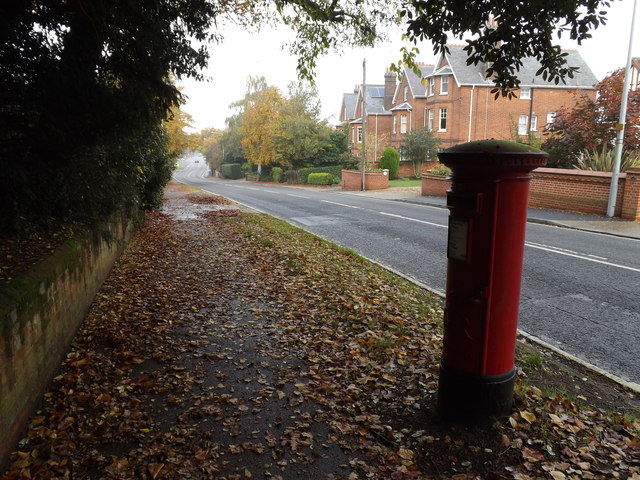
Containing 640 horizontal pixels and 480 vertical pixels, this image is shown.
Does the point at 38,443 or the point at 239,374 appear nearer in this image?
the point at 38,443

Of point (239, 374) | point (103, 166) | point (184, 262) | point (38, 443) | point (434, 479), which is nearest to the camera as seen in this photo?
point (434, 479)

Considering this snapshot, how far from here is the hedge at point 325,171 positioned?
1581 inches

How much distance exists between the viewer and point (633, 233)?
1224cm

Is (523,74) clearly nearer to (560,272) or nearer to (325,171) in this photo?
(325,171)

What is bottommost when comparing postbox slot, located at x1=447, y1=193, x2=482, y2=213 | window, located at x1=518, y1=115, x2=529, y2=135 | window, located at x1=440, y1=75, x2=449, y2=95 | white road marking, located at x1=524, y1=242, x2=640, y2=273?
white road marking, located at x1=524, y1=242, x2=640, y2=273

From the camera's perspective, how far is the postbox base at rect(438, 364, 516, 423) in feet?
10.2

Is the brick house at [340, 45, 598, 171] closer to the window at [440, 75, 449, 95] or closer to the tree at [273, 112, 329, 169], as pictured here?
the window at [440, 75, 449, 95]

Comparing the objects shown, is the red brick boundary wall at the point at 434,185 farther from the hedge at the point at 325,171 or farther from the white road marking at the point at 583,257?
the hedge at the point at 325,171

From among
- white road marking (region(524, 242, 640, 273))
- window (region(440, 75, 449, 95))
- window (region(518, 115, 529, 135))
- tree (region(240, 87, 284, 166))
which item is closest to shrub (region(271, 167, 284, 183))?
tree (region(240, 87, 284, 166))

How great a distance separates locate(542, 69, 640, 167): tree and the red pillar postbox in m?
17.0

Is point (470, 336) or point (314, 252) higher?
point (470, 336)

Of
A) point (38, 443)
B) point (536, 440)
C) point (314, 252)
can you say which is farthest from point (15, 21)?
point (314, 252)

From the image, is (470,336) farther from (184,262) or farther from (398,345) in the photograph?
(184,262)

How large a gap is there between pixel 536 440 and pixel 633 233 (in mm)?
11591
